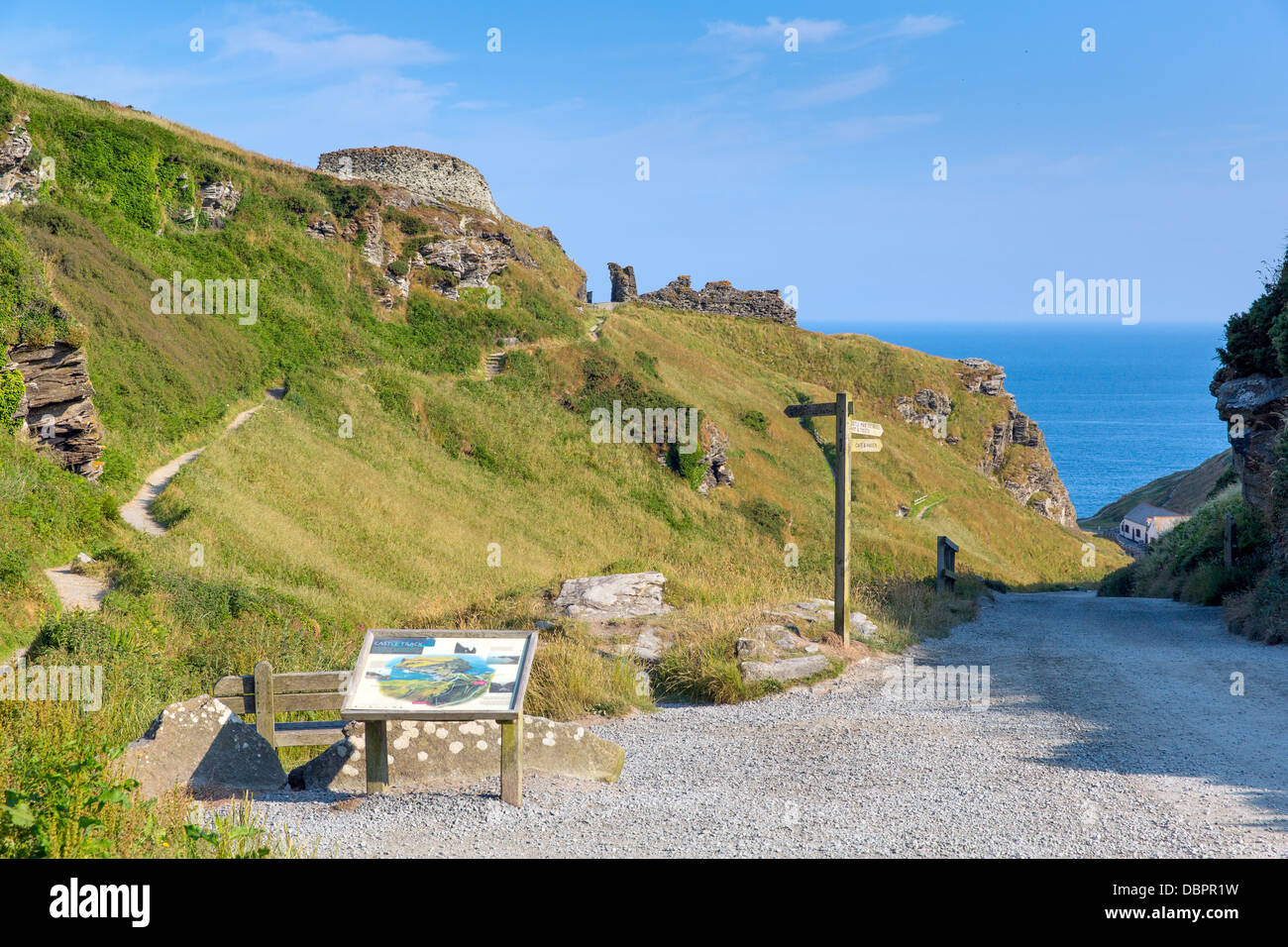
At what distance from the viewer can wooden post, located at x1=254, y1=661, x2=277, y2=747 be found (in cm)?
820

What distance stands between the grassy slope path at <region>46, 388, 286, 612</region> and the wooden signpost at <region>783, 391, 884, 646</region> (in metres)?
11.2

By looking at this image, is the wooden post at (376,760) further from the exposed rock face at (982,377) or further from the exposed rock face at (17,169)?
the exposed rock face at (982,377)

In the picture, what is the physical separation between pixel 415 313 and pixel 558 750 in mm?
38494

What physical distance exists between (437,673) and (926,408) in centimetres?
6897


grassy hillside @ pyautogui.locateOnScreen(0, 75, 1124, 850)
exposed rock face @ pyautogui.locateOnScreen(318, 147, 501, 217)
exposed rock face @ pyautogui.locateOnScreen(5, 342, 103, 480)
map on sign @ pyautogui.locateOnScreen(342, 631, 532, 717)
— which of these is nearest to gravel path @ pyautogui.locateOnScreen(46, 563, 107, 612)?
grassy hillside @ pyautogui.locateOnScreen(0, 75, 1124, 850)

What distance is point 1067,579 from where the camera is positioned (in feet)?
169

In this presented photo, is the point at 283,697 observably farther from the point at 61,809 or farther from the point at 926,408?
the point at 926,408

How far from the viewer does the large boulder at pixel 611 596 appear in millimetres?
13938

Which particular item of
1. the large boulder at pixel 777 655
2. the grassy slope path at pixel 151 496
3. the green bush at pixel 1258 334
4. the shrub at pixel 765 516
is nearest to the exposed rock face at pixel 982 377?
the shrub at pixel 765 516

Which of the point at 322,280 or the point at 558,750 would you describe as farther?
the point at 322,280

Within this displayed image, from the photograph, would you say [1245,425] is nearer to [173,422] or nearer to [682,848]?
[682,848]

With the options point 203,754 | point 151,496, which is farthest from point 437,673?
point 151,496

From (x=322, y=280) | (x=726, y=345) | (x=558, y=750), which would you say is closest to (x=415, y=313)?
(x=322, y=280)
